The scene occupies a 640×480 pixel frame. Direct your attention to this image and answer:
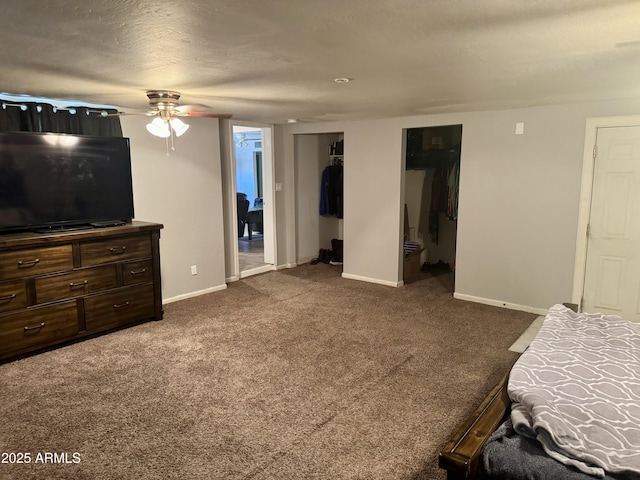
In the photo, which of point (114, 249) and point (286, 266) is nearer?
point (114, 249)

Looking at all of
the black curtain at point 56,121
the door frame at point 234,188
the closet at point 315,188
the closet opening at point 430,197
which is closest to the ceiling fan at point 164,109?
the black curtain at point 56,121

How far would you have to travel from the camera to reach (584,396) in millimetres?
1766

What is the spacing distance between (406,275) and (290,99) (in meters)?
3.10

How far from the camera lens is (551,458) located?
151 centimetres

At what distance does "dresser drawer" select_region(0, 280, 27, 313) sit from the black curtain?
1.32 m

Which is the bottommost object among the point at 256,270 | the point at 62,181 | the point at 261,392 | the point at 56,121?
the point at 261,392

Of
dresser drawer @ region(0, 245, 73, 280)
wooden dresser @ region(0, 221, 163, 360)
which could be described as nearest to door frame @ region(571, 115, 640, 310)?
wooden dresser @ region(0, 221, 163, 360)

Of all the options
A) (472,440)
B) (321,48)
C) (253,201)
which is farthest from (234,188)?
(253,201)

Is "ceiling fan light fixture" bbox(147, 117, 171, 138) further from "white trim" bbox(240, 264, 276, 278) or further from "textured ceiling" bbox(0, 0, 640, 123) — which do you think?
"white trim" bbox(240, 264, 276, 278)

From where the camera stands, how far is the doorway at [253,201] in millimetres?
6348

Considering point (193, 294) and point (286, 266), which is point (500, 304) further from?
point (193, 294)

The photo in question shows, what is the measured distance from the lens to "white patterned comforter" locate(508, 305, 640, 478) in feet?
4.89

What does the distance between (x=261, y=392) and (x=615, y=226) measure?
12.0 feet

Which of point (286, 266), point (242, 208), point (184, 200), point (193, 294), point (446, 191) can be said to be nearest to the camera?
point (184, 200)
